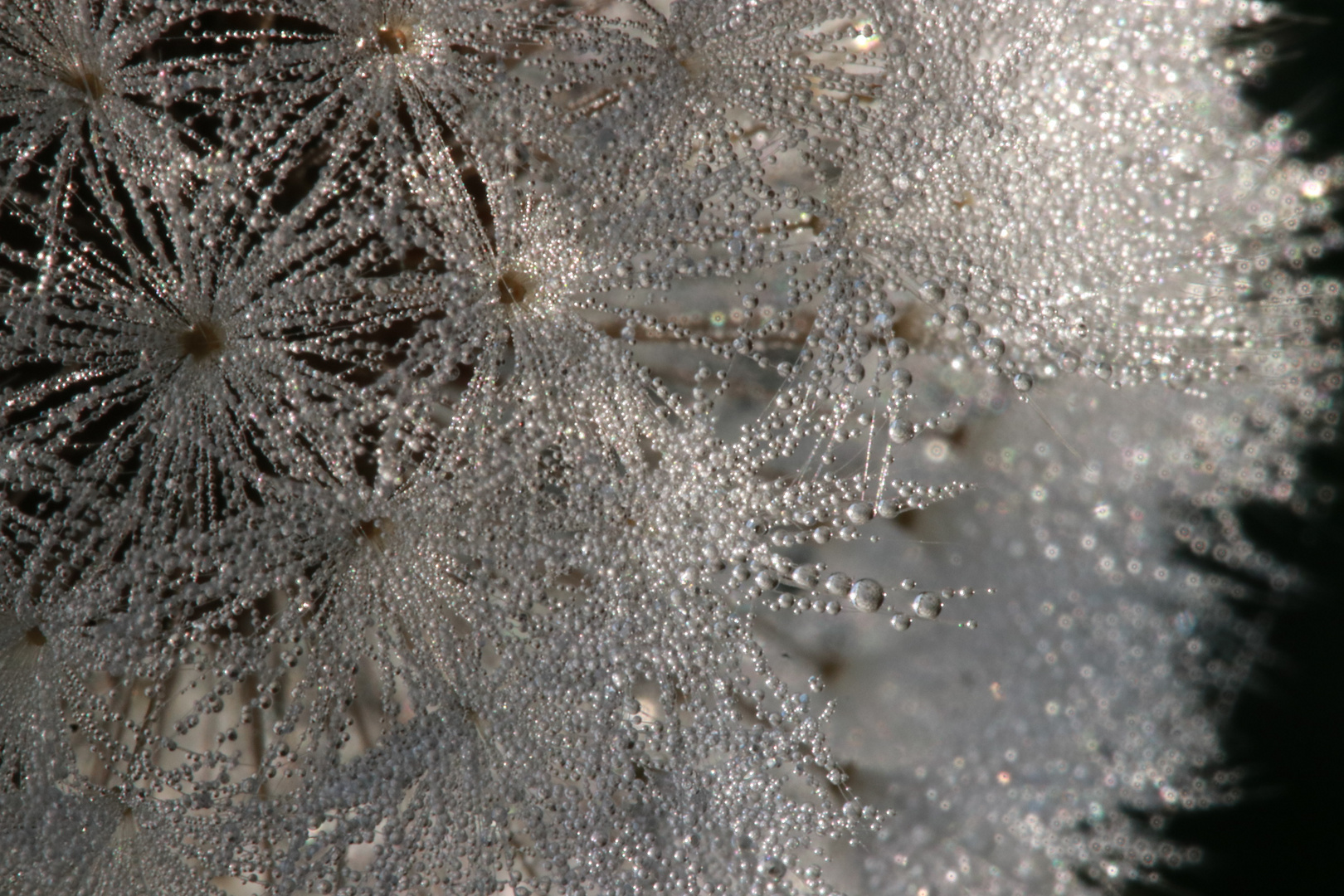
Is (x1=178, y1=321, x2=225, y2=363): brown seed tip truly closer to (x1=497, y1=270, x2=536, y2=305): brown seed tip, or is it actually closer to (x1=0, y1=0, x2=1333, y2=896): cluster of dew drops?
(x1=0, y1=0, x2=1333, y2=896): cluster of dew drops

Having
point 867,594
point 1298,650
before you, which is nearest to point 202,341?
point 867,594

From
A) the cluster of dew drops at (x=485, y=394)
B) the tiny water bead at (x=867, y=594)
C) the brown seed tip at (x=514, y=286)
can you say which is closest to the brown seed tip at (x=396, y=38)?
the cluster of dew drops at (x=485, y=394)

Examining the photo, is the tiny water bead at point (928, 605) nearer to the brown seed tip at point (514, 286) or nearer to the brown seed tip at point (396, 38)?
the brown seed tip at point (514, 286)

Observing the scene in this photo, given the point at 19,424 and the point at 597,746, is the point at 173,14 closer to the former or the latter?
the point at 19,424

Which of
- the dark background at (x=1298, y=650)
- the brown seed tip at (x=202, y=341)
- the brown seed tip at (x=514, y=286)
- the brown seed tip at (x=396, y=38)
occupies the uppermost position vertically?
the brown seed tip at (x=396, y=38)

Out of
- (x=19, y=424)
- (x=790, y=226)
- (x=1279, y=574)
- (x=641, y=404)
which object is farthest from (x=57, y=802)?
(x=1279, y=574)

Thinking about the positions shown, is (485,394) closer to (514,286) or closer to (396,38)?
(514,286)
